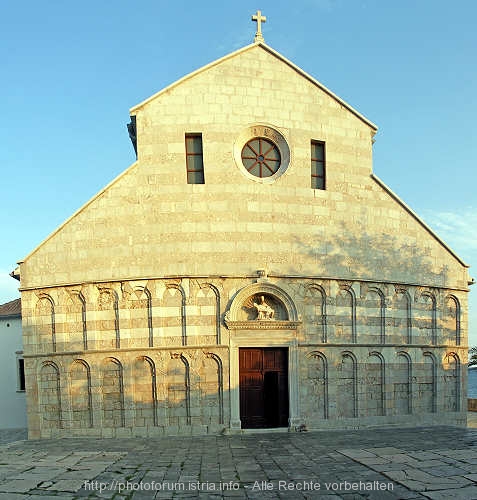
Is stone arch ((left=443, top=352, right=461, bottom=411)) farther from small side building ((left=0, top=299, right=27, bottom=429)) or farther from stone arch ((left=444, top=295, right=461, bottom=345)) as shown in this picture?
small side building ((left=0, top=299, right=27, bottom=429))

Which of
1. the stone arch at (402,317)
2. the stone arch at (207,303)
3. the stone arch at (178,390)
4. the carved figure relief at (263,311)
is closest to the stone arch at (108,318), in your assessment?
the stone arch at (178,390)

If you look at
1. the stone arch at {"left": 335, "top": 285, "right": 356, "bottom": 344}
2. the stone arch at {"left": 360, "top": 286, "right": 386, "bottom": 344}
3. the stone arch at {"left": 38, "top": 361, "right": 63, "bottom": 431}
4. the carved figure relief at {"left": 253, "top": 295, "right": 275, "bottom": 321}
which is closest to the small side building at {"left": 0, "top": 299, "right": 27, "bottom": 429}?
the stone arch at {"left": 38, "top": 361, "right": 63, "bottom": 431}

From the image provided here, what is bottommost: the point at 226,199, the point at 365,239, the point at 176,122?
the point at 365,239

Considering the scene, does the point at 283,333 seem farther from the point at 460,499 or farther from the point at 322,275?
the point at 460,499

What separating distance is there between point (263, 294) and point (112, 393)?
5964 mm

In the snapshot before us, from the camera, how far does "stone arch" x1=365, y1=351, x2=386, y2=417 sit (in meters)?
15.4

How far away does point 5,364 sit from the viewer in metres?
21.6

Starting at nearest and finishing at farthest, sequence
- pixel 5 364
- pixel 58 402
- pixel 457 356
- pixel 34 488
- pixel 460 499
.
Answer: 1. pixel 460 499
2. pixel 34 488
3. pixel 58 402
4. pixel 457 356
5. pixel 5 364

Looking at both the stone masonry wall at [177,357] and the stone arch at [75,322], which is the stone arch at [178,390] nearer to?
the stone masonry wall at [177,357]

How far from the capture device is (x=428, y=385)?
16438mm

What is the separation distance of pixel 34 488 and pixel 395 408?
1208cm

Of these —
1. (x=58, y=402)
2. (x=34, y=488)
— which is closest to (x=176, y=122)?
(x=58, y=402)

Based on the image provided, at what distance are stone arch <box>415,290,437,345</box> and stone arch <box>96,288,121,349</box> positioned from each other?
1102 cm

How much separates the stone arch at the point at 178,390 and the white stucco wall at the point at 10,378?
1087cm
